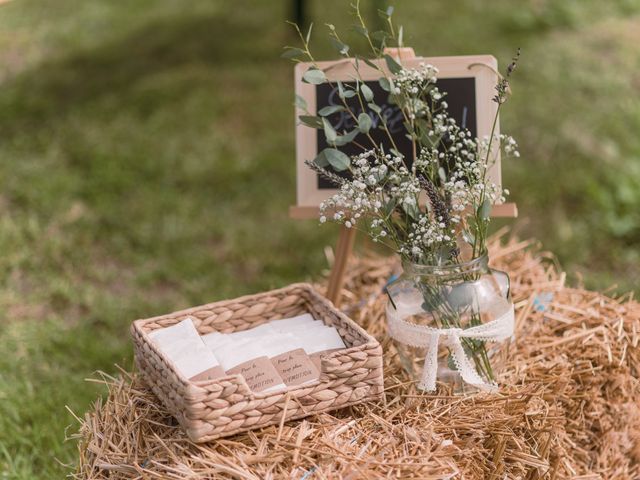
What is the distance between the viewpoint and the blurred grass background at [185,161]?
3445 millimetres

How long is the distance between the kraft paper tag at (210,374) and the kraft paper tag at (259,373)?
0.04 m

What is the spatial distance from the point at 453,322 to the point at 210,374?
608mm

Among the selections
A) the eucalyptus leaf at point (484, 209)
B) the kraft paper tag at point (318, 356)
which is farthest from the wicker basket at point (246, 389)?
the eucalyptus leaf at point (484, 209)

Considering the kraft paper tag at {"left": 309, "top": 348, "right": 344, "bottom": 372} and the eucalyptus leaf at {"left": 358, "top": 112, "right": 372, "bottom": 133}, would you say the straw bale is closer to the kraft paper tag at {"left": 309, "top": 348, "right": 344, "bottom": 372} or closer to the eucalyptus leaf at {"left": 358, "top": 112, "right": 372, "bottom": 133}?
the kraft paper tag at {"left": 309, "top": 348, "right": 344, "bottom": 372}

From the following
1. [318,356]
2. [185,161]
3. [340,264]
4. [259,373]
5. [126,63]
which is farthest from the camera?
[126,63]

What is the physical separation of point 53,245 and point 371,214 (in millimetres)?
2243

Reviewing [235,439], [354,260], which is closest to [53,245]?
[354,260]

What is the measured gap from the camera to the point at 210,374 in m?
1.90

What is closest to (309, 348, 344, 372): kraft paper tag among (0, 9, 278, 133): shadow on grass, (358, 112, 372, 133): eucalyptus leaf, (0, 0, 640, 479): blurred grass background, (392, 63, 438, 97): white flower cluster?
(358, 112, 372, 133): eucalyptus leaf

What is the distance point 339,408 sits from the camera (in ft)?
6.49

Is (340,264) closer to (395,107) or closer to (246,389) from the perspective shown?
(395,107)

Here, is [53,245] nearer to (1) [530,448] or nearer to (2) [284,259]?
(2) [284,259]

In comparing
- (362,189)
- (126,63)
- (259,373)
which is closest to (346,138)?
(362,189)

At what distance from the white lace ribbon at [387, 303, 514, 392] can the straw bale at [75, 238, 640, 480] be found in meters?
0.04
